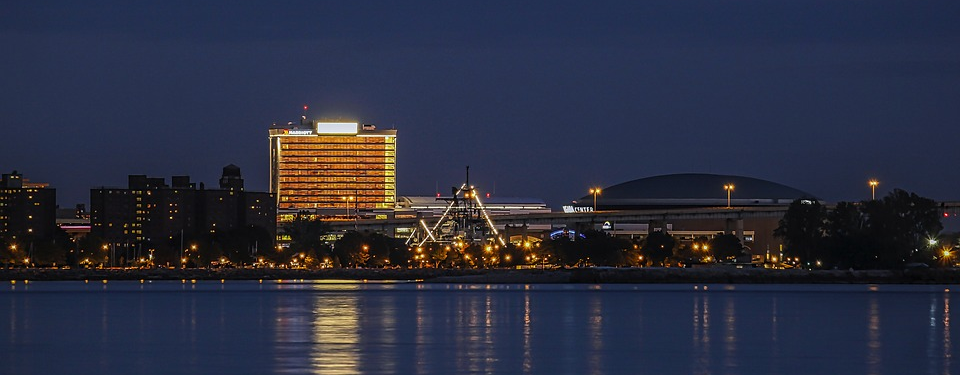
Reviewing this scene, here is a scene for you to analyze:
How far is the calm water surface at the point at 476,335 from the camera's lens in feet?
197

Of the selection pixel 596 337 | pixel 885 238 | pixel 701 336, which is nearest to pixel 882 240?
pixel 885 238

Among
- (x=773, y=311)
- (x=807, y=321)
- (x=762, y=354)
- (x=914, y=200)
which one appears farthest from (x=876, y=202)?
(x=762, y=354)

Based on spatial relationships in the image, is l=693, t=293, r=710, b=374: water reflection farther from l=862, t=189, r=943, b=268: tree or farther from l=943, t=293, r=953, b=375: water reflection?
l=862, t=189, r=943, b=268: tree

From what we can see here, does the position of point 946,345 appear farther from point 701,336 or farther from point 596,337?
point 596,337

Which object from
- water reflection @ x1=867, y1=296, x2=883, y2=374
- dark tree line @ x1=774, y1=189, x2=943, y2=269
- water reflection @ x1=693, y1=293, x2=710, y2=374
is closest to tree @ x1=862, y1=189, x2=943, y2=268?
dark tree line @ x1=774, y1=189, x2=943, y2=269

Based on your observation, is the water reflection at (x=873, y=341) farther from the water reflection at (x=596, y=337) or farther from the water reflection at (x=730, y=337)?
the water reflection at (x=596, y=337)

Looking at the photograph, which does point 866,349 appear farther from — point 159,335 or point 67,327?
point 67,327

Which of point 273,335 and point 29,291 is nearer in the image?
point 273,335

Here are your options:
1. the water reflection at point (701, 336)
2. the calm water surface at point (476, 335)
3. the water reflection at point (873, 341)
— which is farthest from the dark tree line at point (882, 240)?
the water reflection at point (873, 341)

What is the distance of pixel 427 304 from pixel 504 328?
32.1m

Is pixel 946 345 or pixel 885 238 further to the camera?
pixel 885 238

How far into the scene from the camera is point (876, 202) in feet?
652

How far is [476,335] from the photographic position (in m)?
77.1

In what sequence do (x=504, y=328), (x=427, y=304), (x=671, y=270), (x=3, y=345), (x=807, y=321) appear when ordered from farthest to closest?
(x=671, y=270) → (x=427, y=304) → (x=807, y=321) → (x=504, y=328) → (x=3, y=345)
